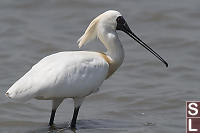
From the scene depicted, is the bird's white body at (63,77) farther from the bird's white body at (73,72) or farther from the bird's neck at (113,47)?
the bird's neck at (113,47)

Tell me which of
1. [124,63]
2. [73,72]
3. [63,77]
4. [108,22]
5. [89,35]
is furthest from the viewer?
[124,63]

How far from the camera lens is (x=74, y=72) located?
1088 cm

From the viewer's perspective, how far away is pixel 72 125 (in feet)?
37.0

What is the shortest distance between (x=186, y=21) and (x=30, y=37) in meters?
3.59

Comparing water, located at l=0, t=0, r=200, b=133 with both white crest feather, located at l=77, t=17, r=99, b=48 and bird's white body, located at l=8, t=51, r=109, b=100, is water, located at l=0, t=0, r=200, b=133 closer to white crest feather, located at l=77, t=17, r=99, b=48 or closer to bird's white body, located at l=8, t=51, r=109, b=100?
bird's white body, located at l=8, t=51, r=109, b=100

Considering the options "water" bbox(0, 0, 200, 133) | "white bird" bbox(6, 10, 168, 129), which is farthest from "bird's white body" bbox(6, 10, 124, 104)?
"water" bbox(0, 0, 200, 133)

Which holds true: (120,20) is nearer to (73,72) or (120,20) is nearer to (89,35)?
(89,35)

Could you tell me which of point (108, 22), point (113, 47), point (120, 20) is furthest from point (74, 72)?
point (120, 20)

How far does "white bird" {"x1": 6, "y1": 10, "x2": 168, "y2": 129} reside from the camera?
34.7 ft

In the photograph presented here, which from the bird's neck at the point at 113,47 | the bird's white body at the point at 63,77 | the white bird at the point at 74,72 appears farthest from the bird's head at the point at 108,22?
the bird's white body at the point at 63,77

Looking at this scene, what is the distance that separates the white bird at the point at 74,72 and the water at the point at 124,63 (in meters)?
0.72

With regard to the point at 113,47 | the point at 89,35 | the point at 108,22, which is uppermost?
the point at 108,22

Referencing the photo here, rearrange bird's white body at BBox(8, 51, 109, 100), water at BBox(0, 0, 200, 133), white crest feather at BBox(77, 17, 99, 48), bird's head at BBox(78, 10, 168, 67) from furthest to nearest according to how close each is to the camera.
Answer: water at BBox(0, 0, 200, 133)
white crest feather at BBox(77, 17, 99, 48)
bird's head at BBox(78, 10, 168, 67)
bird's white body at BBox(8, 51, 109, 100)

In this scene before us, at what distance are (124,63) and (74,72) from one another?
4.44 meters
